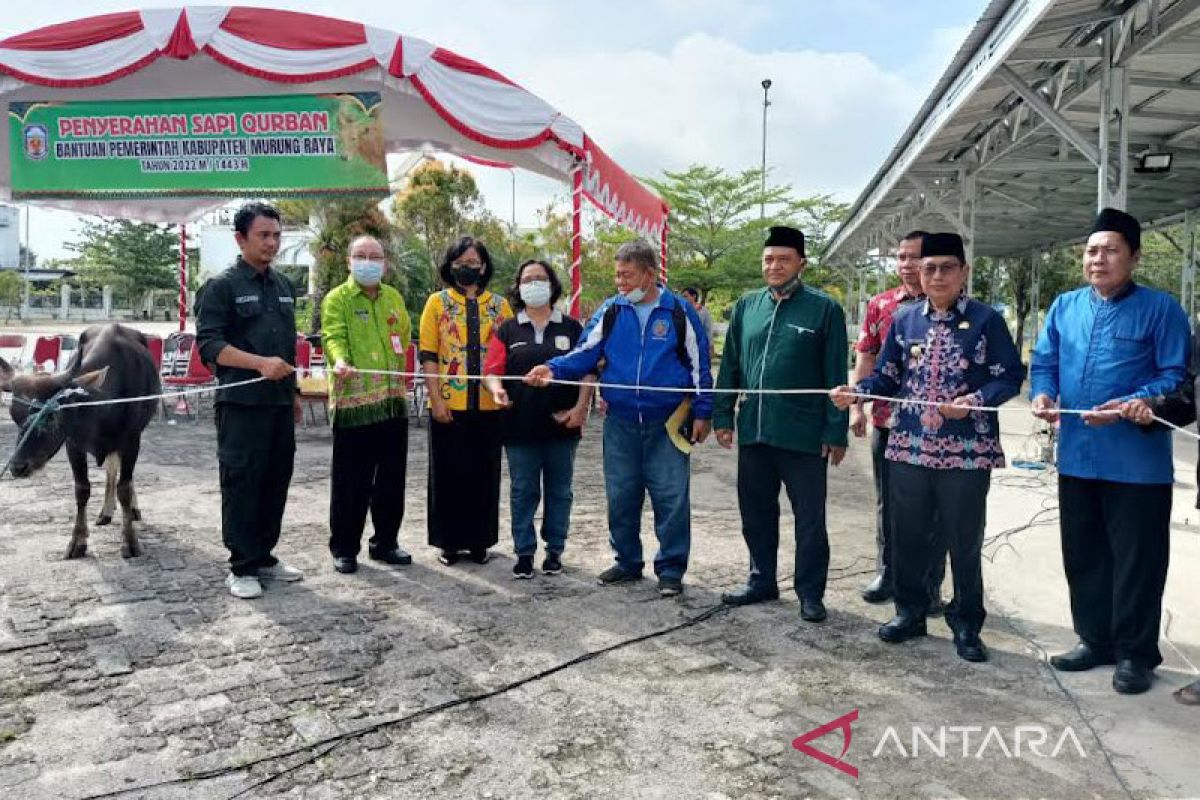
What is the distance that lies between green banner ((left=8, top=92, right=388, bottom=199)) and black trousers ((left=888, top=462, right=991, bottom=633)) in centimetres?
570

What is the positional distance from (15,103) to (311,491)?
15.3 ft

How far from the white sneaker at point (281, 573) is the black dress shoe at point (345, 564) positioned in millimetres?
189

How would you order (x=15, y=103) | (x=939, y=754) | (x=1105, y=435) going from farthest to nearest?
(x=15, y=103) → (x=1105, y=435) → (x=939, y=754)

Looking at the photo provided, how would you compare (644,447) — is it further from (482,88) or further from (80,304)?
(80,304)

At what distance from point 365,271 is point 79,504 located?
6.87 ft

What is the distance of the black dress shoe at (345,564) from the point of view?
464 centimetres

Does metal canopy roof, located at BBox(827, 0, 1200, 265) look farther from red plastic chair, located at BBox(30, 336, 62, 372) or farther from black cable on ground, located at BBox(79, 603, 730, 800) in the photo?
red plastic chair, located at BBox(30, 336, 62, 372)

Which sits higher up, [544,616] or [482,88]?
[482,88]

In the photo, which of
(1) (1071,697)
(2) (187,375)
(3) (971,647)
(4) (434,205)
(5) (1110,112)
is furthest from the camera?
(4) (434,205)

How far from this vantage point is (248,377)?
4.29m

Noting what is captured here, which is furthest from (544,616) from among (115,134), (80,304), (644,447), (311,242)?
(80,304)

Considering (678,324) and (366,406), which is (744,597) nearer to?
(678,324)

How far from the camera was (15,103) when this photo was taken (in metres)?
7.93

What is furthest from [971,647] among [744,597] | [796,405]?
[796,405]
